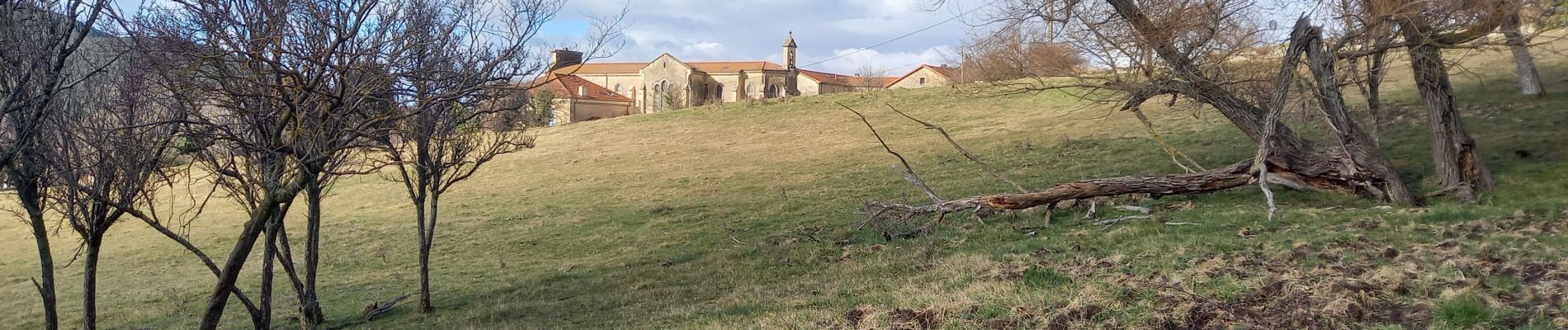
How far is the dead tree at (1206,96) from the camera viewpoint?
470 inches

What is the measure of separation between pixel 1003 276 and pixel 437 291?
28.5 feet

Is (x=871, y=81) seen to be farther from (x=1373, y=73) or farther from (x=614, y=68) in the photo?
(x=1373, y=73)

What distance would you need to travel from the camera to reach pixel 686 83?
7125cm

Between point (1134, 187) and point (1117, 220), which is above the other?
point (1134, 187)

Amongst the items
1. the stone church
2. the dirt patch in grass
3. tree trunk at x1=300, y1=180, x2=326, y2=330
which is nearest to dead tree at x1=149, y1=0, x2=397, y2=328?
tree trunk at x1=300, y1=180, x2=326, y2=330

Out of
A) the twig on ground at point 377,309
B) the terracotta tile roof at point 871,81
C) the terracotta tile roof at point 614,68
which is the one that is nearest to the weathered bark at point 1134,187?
the twig on ground at point 377,309

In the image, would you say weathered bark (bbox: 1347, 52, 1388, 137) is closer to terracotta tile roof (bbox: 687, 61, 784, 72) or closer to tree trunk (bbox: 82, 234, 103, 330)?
tree trunk (bbox: 82, 234, 103, 330)

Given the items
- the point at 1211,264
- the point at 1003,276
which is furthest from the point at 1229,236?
the point at 1003,276

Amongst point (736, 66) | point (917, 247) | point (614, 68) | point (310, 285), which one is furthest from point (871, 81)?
point (310, 285)

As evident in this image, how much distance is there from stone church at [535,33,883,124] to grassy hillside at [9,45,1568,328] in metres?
37.2

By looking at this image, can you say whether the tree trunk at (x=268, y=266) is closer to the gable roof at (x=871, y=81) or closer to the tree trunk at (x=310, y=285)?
the tree trunk at (x=310, y=285)

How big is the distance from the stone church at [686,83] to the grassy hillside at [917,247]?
37.2 meters

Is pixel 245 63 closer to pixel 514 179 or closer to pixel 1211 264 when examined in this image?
pixel 1211 264

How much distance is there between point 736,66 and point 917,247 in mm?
67825
